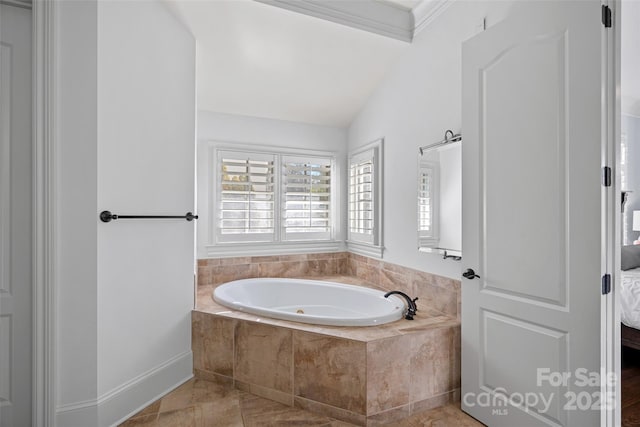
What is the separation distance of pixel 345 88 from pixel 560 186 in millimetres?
2136

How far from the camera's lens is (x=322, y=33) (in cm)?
262

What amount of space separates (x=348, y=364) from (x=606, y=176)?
59.5 inches

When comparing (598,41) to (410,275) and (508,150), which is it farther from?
(410,275)

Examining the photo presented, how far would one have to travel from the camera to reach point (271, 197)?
351 centimetres

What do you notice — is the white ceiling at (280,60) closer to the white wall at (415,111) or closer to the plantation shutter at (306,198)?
the white wall at (415,111)

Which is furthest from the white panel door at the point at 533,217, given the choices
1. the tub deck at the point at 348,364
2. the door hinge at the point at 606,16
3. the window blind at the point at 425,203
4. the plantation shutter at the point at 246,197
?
the plantation shutter at the point at 246,197

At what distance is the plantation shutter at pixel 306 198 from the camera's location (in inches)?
141

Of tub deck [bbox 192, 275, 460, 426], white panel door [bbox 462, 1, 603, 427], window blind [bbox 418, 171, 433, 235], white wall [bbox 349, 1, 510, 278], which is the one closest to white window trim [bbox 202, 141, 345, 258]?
Answer: white wall [bbox 349, 1, 510, 278]

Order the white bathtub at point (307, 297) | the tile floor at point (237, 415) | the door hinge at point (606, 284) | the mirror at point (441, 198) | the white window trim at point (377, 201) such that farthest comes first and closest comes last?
the white window trim at point (377, 201) → the white bathtub at point (307, 297) → the mirror at point (441, 198) → the tile floor at point (237, 415) → the door hinge at point (606, 284)

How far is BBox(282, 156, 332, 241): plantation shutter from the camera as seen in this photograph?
141 inches

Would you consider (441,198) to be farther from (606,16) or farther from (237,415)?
(237,415)

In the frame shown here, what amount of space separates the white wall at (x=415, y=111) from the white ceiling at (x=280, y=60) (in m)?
0.21

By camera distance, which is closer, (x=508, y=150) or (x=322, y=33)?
(x=508, y=150)

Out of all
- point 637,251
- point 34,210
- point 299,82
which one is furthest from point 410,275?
point 637,251
